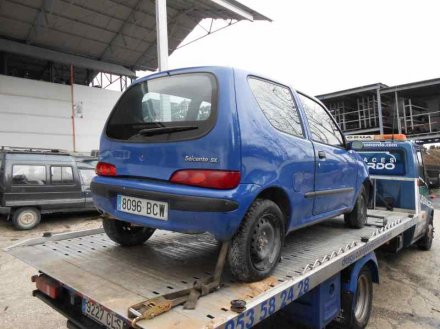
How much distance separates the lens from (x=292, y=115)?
318 centimetres

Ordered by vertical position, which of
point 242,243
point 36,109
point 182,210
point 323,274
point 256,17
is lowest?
point 323,274

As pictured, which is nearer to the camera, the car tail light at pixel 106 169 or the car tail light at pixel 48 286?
the car tail light at pixel 48 286

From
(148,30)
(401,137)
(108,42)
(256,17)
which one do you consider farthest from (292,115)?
(108,42)

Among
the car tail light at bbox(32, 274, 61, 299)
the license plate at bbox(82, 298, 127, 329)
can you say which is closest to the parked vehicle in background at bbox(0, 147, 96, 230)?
the car tail light at bbox(32, 274, 61, 299)

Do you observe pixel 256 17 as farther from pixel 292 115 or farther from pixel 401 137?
pixel 292 115

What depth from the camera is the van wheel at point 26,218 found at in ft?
27.1

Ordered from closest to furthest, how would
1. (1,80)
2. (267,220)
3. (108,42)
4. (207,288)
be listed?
1. (207,288)
2. (267,220)
3. (1,80)
4. (108,42)

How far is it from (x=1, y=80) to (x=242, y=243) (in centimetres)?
1549

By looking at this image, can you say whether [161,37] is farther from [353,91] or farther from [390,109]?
[390,109]

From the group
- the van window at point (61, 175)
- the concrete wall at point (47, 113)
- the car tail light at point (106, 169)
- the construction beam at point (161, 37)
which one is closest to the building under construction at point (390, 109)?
the construction beam at point (161, 37)

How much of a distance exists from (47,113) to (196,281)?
1559 centimetres

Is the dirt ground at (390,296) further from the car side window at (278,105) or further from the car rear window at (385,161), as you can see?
the car side window at (278,105)

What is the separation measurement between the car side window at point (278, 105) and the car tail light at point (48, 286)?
1.90 meters

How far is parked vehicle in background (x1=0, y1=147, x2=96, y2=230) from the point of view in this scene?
8195 millimetres
